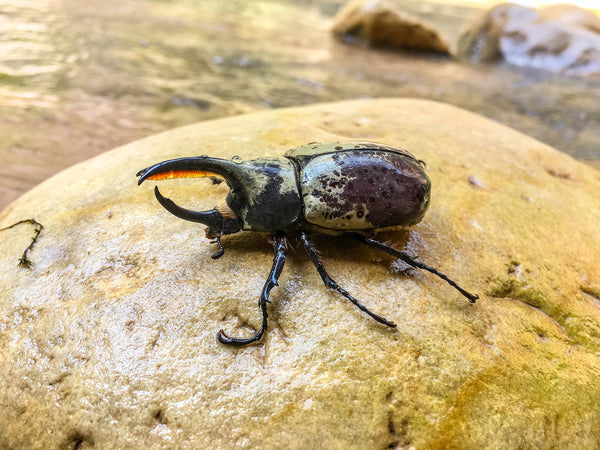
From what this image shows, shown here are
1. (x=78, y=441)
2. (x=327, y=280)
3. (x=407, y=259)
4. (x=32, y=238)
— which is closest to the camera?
(x=78, y=441)

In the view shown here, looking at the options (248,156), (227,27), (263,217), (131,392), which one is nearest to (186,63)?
(227,27)

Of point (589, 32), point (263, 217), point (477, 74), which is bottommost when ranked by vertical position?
point (477, 74)

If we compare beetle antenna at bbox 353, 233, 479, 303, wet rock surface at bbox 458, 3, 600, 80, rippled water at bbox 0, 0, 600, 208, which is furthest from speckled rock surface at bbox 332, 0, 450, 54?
beetle antenna at bbox 353, 233, 479, 303

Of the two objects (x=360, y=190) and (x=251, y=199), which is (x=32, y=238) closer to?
(x=251, y=199)

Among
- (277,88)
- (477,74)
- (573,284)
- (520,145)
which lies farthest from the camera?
(477,74)

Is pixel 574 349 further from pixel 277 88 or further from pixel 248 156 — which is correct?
pixel 277 88

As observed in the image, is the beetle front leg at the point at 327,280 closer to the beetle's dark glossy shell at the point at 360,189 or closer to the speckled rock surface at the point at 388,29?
the beetle's dark glossy shell at the point at 360,189

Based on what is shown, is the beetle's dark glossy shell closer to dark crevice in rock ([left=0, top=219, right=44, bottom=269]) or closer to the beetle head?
the beetle head

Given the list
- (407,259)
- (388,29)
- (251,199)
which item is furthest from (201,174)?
(388,29)
